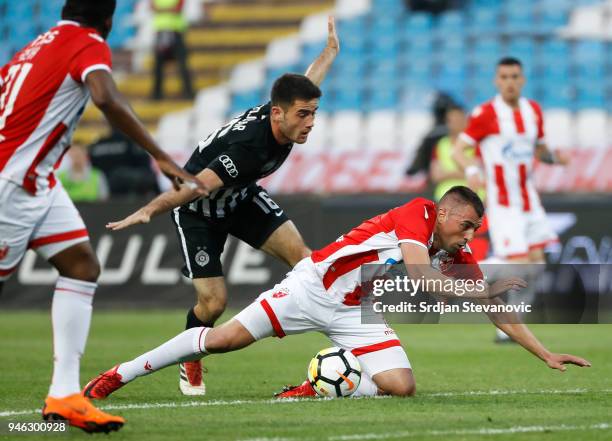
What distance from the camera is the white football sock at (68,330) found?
5707 millimetres

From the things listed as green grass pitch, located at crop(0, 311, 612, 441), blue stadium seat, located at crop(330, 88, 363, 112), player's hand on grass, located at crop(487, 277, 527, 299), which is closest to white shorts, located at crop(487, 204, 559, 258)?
green grass pitch, located at crop(0, 311, 612, 441)

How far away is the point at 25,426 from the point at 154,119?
1651 centimetres

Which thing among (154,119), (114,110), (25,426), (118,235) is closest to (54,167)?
(114,110)

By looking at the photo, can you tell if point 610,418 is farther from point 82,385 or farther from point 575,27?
point 575,27

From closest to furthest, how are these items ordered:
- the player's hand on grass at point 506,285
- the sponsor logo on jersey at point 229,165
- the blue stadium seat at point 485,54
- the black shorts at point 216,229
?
the player's hand on grass at point 506,285 → the sponsor logo on jersey at point 229,165 → the black shorts at point 216,229 → the blue stadium seat at point 485,54

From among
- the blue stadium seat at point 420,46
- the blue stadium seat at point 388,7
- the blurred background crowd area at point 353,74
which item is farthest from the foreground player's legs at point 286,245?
the blue stadium seat at point 388,7

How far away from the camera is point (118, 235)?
50.6ft

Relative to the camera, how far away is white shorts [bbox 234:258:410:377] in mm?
6996

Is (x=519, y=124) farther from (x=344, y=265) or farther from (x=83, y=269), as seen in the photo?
(x=83, y=269)

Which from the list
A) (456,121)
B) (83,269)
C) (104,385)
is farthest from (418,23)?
(83,269)

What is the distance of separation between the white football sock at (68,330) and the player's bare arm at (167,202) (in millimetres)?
409

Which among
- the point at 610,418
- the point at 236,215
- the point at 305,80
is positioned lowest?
the point at 610,418

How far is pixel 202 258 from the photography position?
26.9 ft

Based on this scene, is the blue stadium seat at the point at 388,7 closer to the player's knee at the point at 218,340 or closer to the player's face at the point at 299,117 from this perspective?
the player's face at the point at 299,117
